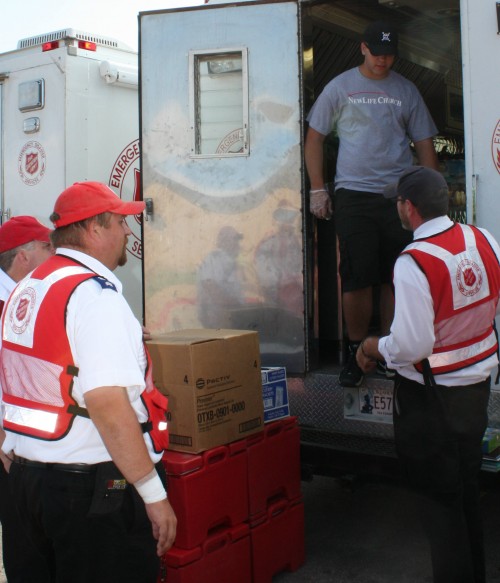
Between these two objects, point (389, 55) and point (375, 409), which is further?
point (389, 55)


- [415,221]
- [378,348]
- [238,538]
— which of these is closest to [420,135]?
[415,221]

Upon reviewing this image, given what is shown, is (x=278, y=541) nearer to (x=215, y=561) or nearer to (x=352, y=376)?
(x=215, y=561)

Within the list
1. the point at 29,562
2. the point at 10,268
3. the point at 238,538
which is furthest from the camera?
the point at 238,538

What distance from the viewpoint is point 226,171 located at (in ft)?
14.5

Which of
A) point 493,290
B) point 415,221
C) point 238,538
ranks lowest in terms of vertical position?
point 238,538

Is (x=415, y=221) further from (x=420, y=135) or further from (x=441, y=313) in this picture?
(x=420, y=135)

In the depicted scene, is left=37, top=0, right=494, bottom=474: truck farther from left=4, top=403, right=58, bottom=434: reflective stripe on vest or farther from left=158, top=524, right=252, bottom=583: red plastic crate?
left=4, top=403, right=58, bottom=434: reflective stripe on vest

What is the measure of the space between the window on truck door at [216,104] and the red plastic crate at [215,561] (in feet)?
6.40

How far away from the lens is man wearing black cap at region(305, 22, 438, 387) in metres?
4.29

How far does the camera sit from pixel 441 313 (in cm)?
313

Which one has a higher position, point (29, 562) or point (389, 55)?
point (389, 55)

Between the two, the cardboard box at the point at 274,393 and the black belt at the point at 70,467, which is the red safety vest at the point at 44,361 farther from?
the cardboard box at the point at 274,393

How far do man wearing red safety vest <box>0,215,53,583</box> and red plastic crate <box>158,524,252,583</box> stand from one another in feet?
2.02

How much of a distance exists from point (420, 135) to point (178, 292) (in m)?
1.56
